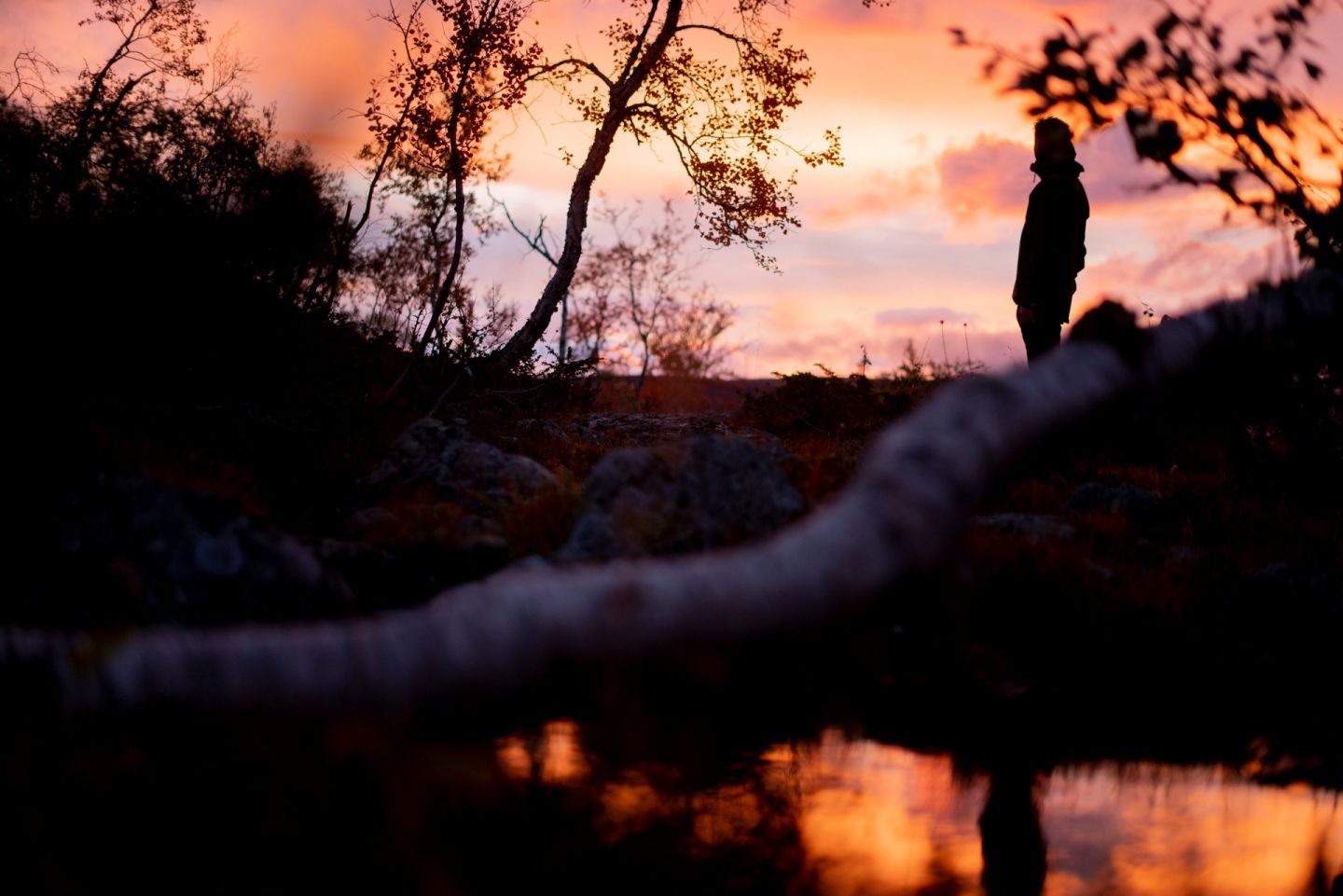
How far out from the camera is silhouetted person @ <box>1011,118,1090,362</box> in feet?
32.6

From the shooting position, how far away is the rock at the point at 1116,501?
7934 mm

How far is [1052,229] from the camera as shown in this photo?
9.95 meters

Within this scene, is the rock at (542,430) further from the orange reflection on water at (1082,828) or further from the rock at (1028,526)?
the orange reflection on water at (1082,828)

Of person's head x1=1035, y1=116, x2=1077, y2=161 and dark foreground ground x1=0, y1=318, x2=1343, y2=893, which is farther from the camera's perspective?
person's head x1=1035, y1=116, x2=1077, y2=161

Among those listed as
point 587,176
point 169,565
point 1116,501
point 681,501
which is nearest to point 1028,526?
point 1116,501

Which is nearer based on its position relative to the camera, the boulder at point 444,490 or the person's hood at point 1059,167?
the boulder at point 444,490

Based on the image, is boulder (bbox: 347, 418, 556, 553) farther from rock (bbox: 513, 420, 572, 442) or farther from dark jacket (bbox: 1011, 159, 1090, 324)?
dark jacket (bbox: 1011, 159, 1090, 324)

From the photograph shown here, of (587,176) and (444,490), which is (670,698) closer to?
(444,490)

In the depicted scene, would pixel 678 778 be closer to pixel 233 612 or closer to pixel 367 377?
pixel 233 612

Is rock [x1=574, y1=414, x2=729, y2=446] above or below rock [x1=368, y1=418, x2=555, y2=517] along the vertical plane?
above

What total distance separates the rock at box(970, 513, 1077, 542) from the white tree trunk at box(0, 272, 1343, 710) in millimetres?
3869

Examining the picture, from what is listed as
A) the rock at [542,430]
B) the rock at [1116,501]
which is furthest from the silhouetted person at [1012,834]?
the rock at [542,430]

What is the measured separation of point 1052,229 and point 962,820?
710cm

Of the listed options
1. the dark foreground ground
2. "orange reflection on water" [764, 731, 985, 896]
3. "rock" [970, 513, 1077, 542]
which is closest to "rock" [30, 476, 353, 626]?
the dark foreground ground
